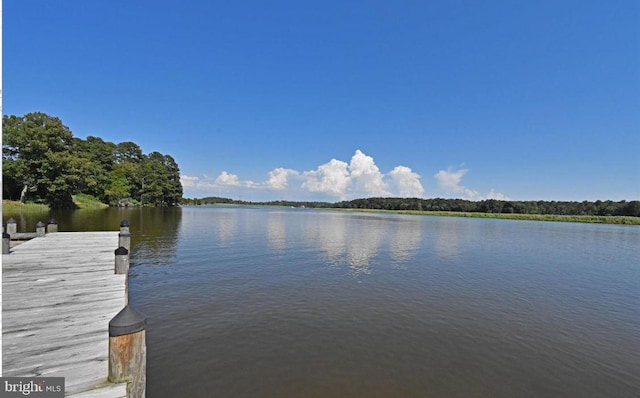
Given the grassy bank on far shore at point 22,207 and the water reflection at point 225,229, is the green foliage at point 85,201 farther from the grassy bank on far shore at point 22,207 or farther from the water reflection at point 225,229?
the water reflection at point 225,229

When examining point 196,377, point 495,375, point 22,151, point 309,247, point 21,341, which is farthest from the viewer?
point 22,151

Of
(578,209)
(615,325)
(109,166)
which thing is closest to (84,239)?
(615,325)

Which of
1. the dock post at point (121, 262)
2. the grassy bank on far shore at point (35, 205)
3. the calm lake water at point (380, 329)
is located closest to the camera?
the calm lake water at point (380, 329)

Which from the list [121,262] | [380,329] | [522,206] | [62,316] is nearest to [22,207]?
[121,262]

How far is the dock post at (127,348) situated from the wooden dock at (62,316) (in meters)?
0.14

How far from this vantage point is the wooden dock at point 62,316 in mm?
4402

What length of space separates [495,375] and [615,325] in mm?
6674

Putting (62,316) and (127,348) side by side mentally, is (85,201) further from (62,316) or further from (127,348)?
(127,348)

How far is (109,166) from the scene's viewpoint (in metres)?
79.4

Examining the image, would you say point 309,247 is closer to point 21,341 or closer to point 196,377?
point 196,377

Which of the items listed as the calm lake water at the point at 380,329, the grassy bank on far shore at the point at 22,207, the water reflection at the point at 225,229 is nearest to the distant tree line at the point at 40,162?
the grassy bank on far shore at the point at 22,207
